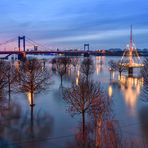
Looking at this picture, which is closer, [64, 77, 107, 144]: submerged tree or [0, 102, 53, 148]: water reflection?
[0, 102, 53, 148]: water reflection

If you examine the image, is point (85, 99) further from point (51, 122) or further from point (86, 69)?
point (86, 69)

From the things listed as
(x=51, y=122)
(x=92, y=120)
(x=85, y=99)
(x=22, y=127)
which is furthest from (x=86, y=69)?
(x=22, y=127)

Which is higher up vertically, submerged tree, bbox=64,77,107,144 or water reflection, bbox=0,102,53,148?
submerged tree, bbox=64,77,107,144

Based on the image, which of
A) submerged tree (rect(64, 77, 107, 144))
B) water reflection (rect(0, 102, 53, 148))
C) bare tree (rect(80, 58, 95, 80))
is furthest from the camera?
bare tree (rect(80, 58, 95, 80))

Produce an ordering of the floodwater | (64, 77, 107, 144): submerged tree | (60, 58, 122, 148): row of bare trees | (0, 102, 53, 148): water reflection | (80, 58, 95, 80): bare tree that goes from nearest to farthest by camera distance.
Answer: (60, 58, 122, 148): row of bare trees < (0, 102, 53, 148): water reflection < the floodwater < (64, 77, 107, 144): submerged tree < (80, 58, 95, 80): bare tree

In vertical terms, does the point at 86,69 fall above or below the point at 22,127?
above

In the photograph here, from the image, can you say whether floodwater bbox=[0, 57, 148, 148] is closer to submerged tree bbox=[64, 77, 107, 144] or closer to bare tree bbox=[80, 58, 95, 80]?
submerged tree bbox=[64, 77, 107, 144]

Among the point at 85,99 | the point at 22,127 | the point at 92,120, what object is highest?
the point at 85,99

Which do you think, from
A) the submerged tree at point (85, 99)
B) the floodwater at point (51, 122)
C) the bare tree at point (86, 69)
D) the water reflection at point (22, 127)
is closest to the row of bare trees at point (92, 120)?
the submerged tree at point (85, 99)

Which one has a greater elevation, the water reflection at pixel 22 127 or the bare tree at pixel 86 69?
the bare tree at pixel 86 69

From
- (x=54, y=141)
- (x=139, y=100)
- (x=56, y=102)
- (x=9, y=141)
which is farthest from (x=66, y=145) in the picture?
(x=139, y=100)

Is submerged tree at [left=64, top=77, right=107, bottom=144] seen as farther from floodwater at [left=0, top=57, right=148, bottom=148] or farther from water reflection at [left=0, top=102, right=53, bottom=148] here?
water reflection at [left=0, top=102, right=53, bottom=148]

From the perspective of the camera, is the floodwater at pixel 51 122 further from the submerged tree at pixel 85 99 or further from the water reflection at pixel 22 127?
the submerged tree at pixel 85 99

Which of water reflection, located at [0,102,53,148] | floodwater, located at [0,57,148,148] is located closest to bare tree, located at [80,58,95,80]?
floodwater, located at [0,57,148,148]
